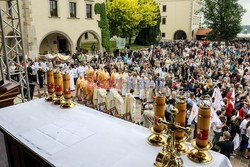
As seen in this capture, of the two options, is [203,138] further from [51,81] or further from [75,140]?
[51,81]

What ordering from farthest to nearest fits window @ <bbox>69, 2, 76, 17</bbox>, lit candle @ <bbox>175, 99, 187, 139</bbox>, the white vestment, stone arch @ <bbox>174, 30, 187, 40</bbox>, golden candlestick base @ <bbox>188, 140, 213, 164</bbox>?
stone arch @ <bbox>174, 30, 187, 40</bbox>
window @ <bbox>69, 2, 76, 17</bbox>
the white vestment
lit candle @ <bbox>175, 99, 187, 139</bbox>
golden candlestick base @ <bbox>188, 140, 213, 164</bbox>

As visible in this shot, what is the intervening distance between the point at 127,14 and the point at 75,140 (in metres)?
30.9

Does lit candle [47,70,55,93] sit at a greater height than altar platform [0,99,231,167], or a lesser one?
greater

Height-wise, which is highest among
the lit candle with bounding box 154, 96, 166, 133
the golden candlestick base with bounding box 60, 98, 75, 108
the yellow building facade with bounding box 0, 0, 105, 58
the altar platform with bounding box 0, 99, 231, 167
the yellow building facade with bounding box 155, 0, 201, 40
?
the yellow building facade with bounding box 155, 0, 201, 40

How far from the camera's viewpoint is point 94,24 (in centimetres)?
2492

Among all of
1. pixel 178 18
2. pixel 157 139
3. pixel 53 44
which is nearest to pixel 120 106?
pixel 157 139

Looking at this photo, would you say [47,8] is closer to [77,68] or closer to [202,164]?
[77,68]

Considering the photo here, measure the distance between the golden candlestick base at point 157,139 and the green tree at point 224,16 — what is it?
4315 cm

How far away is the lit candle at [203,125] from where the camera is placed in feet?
8.07

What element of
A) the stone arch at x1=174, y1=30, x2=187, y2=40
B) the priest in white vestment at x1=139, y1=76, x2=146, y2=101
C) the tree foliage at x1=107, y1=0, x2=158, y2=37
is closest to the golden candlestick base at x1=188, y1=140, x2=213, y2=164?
the priest in white vestment at x1=139, y1=76, x2=146, y2=101

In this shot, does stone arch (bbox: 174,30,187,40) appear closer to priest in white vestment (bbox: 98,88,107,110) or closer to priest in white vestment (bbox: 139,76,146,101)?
priest in white vestment (bbox: 139,76,146,101)

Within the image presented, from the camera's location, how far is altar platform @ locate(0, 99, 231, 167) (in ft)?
8.34

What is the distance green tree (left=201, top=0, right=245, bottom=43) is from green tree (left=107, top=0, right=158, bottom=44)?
12496 millimetres

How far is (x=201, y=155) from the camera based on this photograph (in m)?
2.47
